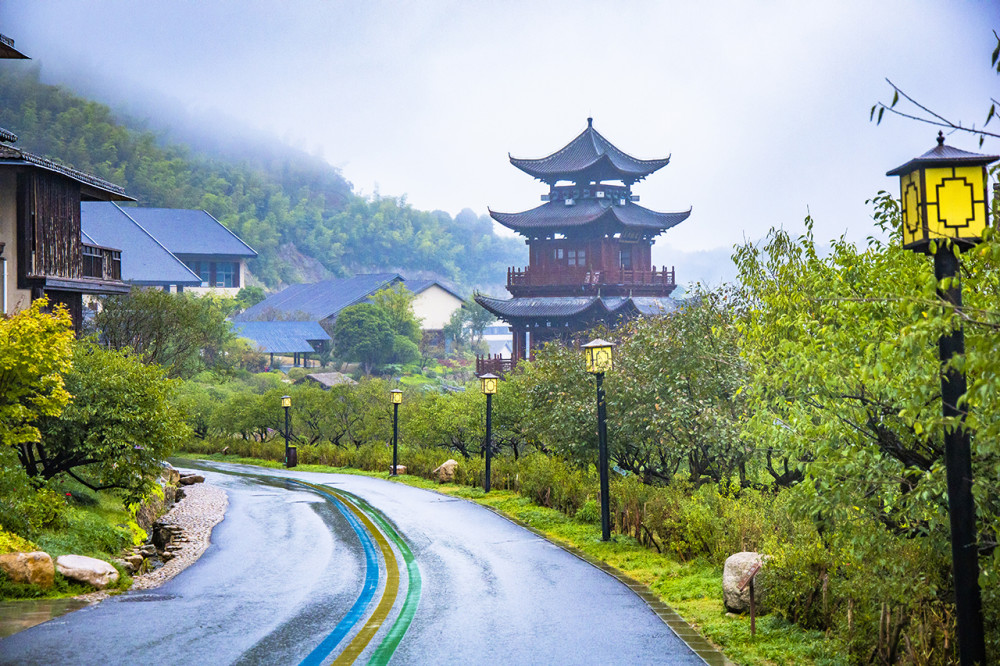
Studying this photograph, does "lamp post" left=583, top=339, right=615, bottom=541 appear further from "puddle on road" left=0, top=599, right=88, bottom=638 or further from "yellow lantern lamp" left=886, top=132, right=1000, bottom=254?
"yellow lantern lamp" left=886, top=132, right=1000, bottom=254

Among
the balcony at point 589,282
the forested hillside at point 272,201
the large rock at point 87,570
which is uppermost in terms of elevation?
the forested hillside at point 272,201

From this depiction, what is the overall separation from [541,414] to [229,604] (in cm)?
1267

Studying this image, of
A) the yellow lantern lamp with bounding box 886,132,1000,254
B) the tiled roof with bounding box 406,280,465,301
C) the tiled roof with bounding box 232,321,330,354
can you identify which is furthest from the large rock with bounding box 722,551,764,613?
the tiled roof with bounding box 406,280,465,301

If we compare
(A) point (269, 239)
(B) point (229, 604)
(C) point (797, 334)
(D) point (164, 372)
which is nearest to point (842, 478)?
(C) point (797, 334)

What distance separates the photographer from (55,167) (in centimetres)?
2394

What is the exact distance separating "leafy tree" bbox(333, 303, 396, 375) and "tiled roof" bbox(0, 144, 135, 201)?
42429 mm

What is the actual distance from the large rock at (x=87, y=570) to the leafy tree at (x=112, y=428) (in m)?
3.68

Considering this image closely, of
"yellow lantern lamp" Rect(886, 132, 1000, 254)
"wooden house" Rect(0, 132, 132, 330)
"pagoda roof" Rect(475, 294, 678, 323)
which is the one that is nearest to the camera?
"yellow lantern lamp" Rect(886, 132, 1000, 254)

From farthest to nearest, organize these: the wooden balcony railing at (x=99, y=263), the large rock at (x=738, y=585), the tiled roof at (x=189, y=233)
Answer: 1. the tiled roof at (x=189, y=233)
2. the wooden balcony railing at (x=99, y=263)
3. the large rock at (x=738, y=585)

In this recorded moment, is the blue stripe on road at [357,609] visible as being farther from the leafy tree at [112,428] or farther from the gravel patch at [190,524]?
the leafy tree at [112,428]

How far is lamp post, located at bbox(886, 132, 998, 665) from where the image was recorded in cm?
580

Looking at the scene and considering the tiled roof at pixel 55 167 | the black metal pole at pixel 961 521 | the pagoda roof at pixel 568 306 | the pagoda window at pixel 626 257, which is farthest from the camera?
the pagoda window at pixel 626 257

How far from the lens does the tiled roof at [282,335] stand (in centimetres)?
7425

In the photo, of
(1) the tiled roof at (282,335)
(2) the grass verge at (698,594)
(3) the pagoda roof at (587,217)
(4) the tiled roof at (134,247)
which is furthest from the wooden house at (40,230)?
(4) the tiled roof at (134,247)
